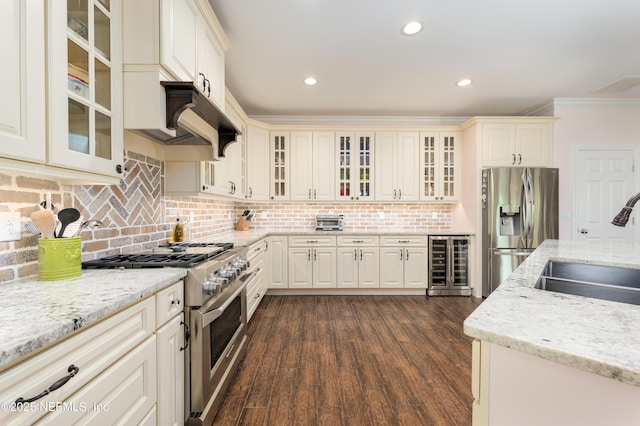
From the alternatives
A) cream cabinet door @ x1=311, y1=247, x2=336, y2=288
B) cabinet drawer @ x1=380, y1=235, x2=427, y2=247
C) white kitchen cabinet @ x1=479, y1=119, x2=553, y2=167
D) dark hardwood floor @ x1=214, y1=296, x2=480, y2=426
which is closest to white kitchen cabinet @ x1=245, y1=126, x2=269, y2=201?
cream cabinet door @ x1=311, y1=247, x2=336, y2=288

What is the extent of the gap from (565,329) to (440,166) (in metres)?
3.94

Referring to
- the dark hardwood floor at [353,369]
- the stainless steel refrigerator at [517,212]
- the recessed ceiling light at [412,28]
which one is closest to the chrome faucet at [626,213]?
the dark hardwood floor at [353,369]

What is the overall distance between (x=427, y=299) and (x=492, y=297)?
321 cm

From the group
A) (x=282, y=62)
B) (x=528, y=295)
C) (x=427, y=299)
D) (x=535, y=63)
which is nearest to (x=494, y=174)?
(x=535, y=63)

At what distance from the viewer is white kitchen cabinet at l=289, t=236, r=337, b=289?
13.3 feet

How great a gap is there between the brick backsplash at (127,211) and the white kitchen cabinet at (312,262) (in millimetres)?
575

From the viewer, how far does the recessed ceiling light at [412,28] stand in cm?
229

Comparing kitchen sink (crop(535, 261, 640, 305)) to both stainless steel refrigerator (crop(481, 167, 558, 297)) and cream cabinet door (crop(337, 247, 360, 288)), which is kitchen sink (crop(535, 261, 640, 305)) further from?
cream cabinet door (crop(337, 247, 360, 288))

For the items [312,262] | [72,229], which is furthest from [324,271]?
[72,229]

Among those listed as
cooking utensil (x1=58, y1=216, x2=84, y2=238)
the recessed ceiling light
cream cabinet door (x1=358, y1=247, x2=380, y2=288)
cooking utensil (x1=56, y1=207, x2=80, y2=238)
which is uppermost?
the recessed ceiling light

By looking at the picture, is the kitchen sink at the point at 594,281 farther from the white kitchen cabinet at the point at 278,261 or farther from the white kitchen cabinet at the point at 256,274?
the white kitchen cabinet at the point at 278,261

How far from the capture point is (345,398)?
6.14 feet

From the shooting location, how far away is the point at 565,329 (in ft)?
2.34

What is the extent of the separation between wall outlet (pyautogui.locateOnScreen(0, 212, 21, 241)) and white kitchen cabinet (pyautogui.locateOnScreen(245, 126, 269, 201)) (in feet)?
8.81
